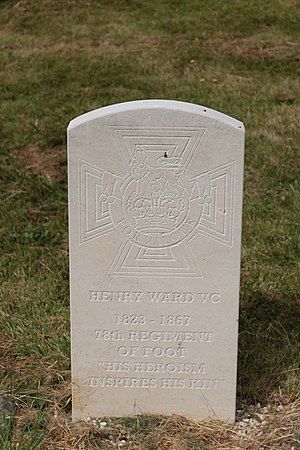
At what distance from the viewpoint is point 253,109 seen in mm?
7883

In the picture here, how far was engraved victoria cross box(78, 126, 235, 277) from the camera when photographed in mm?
3244

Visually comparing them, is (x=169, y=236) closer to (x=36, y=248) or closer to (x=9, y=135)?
(x=36, y=248)

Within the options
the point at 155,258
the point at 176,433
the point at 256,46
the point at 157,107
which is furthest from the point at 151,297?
the point at 256,46

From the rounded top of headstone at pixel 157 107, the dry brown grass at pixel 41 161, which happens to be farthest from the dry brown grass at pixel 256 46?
the rounded top of headstone at pixel 157 107

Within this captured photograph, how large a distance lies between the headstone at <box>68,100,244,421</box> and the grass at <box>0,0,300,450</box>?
19cm

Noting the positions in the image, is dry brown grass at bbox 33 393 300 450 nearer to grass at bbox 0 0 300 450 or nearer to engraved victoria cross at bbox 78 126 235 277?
grass at bbox 0 0 300 450

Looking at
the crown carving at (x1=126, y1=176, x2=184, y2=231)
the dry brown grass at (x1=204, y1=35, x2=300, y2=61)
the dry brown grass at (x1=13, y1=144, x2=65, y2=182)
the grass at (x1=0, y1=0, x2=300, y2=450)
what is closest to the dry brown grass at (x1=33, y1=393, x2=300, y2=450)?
the grass at (x1=0, y1=0, x2=300, y2=450)

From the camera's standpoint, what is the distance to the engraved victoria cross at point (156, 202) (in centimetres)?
324

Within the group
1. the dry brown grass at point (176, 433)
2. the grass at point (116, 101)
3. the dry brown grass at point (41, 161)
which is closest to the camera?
the dry brown grass at point (176, 433)

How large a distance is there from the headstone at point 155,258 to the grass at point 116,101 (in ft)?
0.63

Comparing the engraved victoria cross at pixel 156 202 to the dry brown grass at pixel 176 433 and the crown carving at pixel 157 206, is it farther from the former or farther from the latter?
the dry brown grass at pixel 176 433

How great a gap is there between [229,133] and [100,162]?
0.54m

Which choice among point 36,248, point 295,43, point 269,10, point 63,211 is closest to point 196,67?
point 295,43

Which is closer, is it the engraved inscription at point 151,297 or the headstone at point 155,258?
the headstone at point 155,258
